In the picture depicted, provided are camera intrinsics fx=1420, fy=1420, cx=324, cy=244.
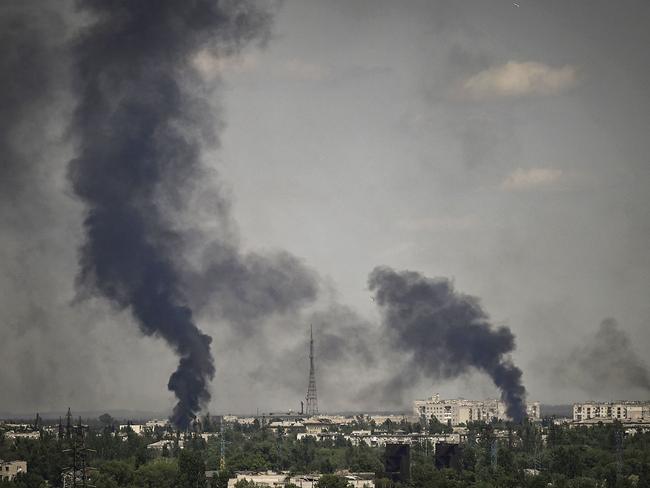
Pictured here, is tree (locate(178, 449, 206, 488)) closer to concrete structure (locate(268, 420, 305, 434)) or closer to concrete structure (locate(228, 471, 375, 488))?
concrete structure (locate(228, 471, 375, 488))

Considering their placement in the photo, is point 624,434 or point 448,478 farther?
point 624,434

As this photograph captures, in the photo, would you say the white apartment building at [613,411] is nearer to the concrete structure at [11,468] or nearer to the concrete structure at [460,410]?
the concrete structure at [460,410]

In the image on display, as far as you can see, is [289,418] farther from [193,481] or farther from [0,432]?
[193,481]

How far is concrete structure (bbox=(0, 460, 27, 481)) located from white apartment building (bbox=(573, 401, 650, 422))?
230 ft

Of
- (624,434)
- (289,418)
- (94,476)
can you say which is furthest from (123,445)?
(289,418)

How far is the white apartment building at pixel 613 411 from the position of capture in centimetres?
14025

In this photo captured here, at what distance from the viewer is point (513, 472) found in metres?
76.1

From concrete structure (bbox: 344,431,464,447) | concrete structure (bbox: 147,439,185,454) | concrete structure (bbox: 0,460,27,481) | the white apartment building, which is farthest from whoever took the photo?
the white apartment building

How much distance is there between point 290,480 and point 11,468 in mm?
17100

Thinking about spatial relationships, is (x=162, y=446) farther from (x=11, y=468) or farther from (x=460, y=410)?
(x=460, y=410)

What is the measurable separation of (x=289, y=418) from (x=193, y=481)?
91.2 meters

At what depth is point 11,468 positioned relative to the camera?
8038 centimetres

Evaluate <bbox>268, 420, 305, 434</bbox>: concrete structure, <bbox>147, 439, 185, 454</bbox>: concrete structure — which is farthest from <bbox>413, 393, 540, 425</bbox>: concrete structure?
<bbox>147, 439, 185, 454</bbox>: concrete structure

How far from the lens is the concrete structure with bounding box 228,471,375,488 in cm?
7231
